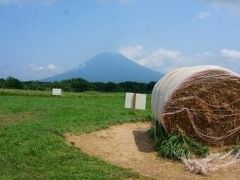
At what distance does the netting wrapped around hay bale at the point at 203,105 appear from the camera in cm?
1297

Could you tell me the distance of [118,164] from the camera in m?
11.6

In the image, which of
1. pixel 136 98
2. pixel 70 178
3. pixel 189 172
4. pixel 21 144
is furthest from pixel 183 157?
pixel 136 98

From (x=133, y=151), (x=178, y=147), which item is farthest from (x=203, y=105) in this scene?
(x=133, y=151)

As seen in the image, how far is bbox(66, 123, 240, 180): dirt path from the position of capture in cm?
1094

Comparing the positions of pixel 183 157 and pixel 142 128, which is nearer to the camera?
pixel 183 157

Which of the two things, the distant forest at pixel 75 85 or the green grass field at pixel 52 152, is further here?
the distant forest at pixel 75 85

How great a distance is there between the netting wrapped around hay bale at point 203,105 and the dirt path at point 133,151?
101cm

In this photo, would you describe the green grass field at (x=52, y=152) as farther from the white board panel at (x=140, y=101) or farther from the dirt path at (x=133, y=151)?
the white board panel at (x=140, y=101)

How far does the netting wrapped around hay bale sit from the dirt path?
1015mm

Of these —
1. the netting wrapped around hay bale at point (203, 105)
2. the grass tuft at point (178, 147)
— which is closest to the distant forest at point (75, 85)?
the netting wrapped around hay bale at point (203, 105)

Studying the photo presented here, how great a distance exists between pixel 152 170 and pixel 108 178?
56.4 inches

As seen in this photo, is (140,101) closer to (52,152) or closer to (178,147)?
(178,147)

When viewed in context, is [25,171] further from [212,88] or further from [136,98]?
[136,98]

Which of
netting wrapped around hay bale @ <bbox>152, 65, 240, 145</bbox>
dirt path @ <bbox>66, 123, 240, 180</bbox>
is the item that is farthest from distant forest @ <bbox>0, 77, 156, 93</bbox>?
netting wrapped around hay bale @ <bbox>152, 65, 240, 145</bbox>
